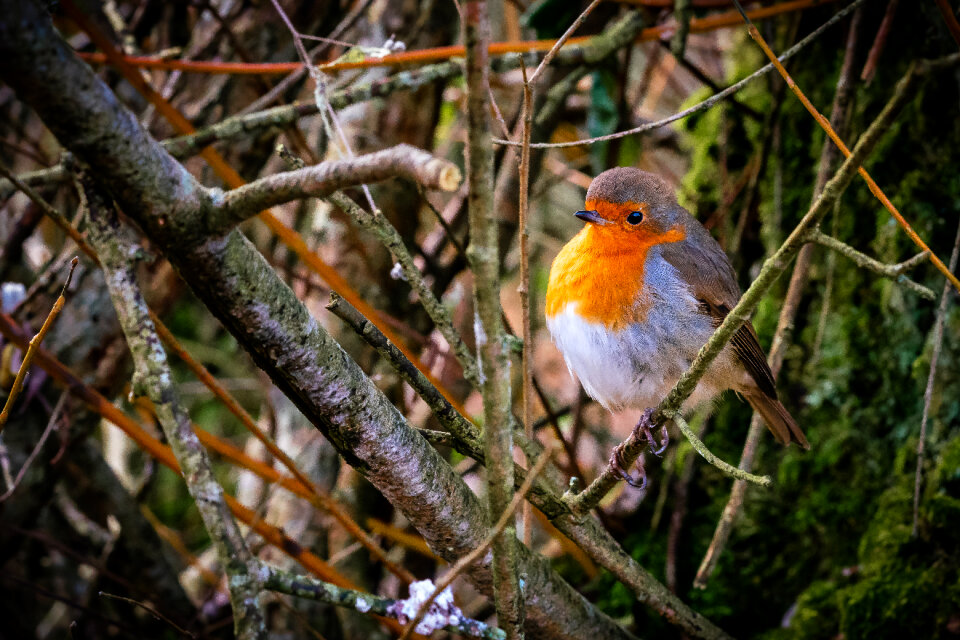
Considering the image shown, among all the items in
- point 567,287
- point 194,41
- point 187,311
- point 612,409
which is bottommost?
point 612,409

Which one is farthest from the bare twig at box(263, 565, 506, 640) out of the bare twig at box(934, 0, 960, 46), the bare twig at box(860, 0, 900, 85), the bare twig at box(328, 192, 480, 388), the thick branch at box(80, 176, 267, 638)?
the bare twig at box(860, 0, 900, 85)

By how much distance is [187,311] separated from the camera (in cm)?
520

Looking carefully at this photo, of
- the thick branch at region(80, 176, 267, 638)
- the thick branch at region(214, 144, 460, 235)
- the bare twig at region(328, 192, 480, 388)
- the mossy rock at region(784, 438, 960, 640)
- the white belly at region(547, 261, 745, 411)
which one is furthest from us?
the white belly at region(547, 261, 745, 411)

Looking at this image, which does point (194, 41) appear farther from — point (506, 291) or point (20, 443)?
point (506, 291)

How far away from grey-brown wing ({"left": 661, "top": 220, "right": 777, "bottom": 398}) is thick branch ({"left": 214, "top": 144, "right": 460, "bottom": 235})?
1625 millimetres

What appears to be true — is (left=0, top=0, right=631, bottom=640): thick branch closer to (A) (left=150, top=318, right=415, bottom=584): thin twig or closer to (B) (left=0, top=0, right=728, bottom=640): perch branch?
(B) (left=0, top=0, right=728, bottom=640): perch branch

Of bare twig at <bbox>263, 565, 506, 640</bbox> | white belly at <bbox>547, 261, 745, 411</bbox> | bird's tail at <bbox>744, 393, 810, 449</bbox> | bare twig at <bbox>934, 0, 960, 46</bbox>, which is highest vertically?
bare twig at <bbox>934, 0, 960, 46</bbox>

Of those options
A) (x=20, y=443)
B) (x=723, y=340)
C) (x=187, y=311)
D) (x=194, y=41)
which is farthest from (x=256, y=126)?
(x=187, y=311)

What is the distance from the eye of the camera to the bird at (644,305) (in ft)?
7.56

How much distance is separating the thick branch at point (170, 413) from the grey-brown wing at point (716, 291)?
5.40 ft

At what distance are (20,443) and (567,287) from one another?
2.03 metres

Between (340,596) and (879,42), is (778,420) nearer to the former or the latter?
(879,42)

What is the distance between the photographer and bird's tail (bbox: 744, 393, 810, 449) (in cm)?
250

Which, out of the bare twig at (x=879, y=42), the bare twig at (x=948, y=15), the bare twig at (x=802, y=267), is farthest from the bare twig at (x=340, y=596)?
the bare twig at (x=879, y=42)
